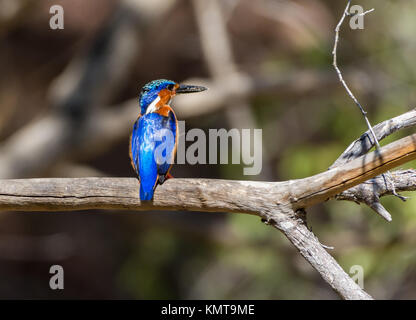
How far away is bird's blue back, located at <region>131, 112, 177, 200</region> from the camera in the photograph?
2.35m

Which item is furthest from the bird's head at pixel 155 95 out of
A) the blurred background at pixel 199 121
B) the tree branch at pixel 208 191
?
the blurred background at pixel 199 121

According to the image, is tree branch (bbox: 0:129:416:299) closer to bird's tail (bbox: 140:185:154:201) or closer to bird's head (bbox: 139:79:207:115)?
bird's tail (bbox: 140:185:154:201)

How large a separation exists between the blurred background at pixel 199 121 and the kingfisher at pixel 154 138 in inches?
99.5

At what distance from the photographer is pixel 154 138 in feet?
8.50

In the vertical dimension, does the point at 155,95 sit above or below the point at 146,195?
above

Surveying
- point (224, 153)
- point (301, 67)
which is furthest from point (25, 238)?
point (301, 67)

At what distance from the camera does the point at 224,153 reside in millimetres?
5957

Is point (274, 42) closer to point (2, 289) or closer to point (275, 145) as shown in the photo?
point (275, 145)

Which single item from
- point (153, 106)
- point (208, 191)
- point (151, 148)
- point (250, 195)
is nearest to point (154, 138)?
point (151, 148)

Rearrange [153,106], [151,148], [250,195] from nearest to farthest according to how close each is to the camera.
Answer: [250,195] → [151,148] → [153,106]

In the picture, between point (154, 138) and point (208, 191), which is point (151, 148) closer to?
point (154, 138)

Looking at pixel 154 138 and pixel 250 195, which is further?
pixel 154 138

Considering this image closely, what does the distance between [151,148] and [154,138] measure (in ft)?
0.20

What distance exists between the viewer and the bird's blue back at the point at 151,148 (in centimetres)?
235
